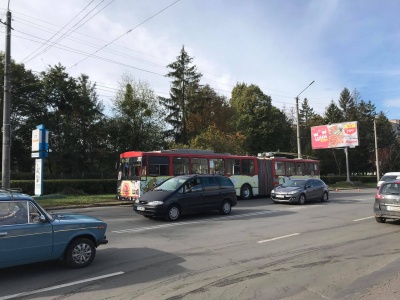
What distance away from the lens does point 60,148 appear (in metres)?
43.6

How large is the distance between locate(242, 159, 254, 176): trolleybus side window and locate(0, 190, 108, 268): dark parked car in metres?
18.0

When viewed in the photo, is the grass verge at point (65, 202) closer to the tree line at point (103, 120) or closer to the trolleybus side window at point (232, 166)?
the trolleybus side window at point (232, 166)

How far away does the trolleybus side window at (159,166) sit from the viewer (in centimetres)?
1919

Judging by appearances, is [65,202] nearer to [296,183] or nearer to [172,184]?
[172,184]

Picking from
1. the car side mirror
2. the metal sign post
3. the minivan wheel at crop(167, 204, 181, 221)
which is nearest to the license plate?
the car side mirror

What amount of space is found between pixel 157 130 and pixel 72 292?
39399 mm

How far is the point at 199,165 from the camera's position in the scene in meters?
21.8

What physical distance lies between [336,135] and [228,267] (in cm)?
4455

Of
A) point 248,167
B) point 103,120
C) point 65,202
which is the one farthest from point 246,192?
point 103,120

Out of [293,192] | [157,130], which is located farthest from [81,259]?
[157,130]

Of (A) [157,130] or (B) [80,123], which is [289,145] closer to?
(A) [157,130]

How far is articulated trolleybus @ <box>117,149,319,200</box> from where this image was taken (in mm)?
19016

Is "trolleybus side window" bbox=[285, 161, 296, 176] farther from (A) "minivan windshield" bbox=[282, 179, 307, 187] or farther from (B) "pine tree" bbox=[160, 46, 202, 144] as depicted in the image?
(B) "pine tree" bbox=[160, 46, 202, 144]

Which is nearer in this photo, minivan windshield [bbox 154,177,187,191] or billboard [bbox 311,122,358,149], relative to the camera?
minivan windshield [bbox 154,177,187,191]
